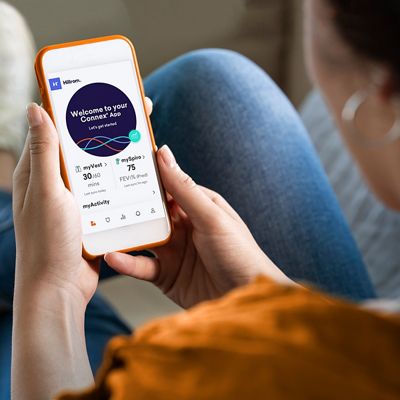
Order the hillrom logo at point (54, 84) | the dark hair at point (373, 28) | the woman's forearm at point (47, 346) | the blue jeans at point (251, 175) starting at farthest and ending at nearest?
the blue jeans at point (251, 175) < the hillrom logo at point (54, 84) < the woman's forearm at point (47, 346) < the dark hair at point (373, 28)

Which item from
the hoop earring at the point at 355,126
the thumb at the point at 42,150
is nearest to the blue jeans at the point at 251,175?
the thumb at the point at 42,150

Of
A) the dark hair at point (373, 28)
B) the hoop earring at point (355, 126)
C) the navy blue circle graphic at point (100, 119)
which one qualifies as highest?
the dark hair at point (373, 28)

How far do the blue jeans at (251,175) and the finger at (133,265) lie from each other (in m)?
0.18

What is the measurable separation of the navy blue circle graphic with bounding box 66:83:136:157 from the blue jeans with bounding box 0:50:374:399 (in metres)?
0.20

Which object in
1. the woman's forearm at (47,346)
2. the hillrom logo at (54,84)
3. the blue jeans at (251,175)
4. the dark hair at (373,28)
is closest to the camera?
the dark hair at (373,28)

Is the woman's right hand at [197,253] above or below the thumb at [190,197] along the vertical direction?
below

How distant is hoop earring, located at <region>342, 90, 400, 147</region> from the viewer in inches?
16.9

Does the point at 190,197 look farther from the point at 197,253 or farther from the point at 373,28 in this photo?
the point at 373,28

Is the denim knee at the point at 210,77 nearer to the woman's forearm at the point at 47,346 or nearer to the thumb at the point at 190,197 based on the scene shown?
the thumb at the point at 190,197

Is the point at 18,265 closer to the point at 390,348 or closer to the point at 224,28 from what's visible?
the point at 390,348

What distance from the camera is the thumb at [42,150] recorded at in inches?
23.9

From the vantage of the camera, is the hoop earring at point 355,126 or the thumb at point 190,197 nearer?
the hoop earring at point 355,126

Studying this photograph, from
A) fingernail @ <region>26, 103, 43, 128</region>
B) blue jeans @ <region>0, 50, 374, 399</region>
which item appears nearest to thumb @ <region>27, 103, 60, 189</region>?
fingernail @ <region>26, 103, 43, 128</region>

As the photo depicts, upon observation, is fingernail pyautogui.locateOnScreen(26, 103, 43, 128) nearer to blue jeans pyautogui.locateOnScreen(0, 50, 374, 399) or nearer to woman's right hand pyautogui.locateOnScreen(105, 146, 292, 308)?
woman's right hand pyautogui.locateOnScreen(105, 146, 292, 308)
